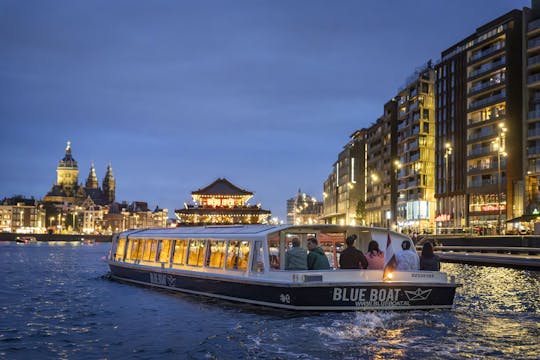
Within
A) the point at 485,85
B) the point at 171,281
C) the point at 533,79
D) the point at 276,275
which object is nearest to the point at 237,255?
the point at 276,275

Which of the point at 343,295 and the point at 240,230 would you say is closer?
the point at 343,295

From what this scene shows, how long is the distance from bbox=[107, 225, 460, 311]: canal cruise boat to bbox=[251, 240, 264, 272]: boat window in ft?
0.11

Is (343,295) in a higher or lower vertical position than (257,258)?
lower

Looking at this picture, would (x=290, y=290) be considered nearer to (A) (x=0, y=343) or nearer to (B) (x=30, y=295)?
(A) (x=0, y=343)

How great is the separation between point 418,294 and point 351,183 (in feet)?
400

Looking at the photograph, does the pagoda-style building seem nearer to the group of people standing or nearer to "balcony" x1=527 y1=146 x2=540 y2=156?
"balcony" x1=527 y1=146 x2=540 y2=156

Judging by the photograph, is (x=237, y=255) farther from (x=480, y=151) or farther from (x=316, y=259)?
(x=480, y=151)

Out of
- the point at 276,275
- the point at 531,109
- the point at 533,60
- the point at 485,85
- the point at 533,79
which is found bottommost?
the point at 276,275

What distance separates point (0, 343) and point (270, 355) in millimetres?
7413

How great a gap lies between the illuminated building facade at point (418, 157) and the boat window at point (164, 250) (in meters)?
74.2

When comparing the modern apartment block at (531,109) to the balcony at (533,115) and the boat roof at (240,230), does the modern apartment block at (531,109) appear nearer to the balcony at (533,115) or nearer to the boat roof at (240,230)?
the balcony at (533,115)

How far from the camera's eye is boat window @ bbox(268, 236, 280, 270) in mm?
21677

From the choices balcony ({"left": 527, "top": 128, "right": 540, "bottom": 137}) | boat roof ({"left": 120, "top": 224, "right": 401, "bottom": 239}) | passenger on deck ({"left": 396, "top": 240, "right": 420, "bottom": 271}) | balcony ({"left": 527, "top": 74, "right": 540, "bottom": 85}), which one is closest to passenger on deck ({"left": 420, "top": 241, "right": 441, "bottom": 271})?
passenger on deck ({"left": 396, "top": 240, "right": 420, "bottom": 271})

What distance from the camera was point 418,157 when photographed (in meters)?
102
